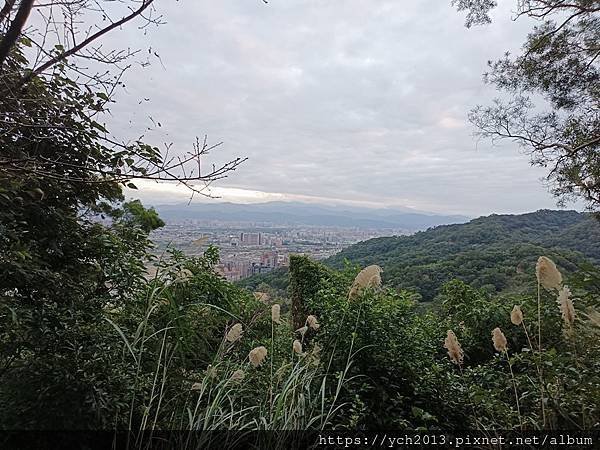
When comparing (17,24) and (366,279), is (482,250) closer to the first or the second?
(366,279)

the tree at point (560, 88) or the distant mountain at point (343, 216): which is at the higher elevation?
the tree at point (560, 88)

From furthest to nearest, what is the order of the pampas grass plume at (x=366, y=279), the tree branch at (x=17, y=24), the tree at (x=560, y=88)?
1. the tree at (x=560, y=88)
2. the pampas grass plume at (x=366, y=279)
3. the tree branch at (x=17, y=24)

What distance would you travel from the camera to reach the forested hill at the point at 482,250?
4.65m

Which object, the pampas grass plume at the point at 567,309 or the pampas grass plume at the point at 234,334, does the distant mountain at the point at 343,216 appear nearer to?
the pampas grass plume at the point at 234,334

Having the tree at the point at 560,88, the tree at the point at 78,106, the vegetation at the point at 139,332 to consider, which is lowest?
the vegetation at the point at 139,332

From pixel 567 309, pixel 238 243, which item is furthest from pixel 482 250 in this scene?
pixel 567 309

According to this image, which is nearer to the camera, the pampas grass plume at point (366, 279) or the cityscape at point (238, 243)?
the pampas grass plume at point (366, 279)

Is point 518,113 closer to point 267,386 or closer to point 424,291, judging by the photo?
point 424,291

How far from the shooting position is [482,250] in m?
6.46

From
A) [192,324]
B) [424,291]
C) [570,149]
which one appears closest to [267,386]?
[192,324]

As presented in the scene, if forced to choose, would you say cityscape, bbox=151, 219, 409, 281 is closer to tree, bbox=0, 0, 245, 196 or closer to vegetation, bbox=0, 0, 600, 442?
vegetation, bbox=0, 0, 600, 442

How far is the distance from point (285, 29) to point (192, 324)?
8.45 ft

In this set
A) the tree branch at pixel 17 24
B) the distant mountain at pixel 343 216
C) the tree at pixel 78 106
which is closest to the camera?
the tree branch at pixel 17 24

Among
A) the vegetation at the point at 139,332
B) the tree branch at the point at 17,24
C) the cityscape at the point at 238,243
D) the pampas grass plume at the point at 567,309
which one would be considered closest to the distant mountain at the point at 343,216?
the cityscape at the point at 238,243
